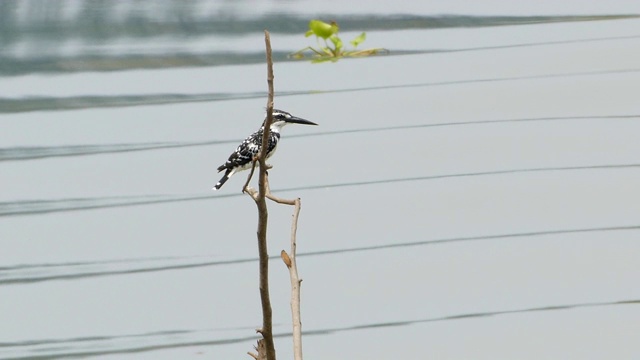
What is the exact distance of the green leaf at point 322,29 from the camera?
199 inches

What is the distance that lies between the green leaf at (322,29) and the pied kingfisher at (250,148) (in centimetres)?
143

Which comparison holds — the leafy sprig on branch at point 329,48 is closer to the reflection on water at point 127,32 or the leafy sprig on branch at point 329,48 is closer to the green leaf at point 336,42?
the green leaf at point 336,42

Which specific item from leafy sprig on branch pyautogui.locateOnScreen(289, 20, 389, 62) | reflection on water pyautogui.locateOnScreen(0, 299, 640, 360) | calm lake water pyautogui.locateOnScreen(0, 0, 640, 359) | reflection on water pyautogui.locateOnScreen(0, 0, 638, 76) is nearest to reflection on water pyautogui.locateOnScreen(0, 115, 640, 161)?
calm lake water pyautogui.locateOnScreen(0, 0, 640, 359)

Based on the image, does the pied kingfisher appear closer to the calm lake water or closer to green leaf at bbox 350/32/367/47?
the calm lake water

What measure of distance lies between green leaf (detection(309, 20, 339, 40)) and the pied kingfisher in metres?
1.43

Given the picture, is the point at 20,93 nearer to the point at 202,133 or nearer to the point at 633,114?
the point at 202,133

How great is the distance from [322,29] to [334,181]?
1.12m

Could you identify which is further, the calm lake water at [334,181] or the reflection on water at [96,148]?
the reflection on water at [96,148]

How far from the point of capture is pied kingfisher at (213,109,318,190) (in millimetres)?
→ 3479

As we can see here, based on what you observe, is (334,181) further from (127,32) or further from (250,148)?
(127,32)

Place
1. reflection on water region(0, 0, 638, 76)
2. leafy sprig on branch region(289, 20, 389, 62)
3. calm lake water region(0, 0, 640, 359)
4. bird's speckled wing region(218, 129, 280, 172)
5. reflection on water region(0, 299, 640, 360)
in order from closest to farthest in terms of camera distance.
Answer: reflection on water region(0, 299, 640, 360), calm lake water region(0, 0, 640, 359), bird's speckled wing region(218, 129, 280, 172), reflection on water region(0, 0, 638, 76), leafy sprig on branch region(289, 20, 389, 62)

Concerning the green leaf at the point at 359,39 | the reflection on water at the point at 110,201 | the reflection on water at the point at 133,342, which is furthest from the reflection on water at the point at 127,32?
the reflection on water at the point at 133,342

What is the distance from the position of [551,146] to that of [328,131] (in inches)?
31.1

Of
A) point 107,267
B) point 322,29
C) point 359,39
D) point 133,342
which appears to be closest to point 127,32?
point 322,29
